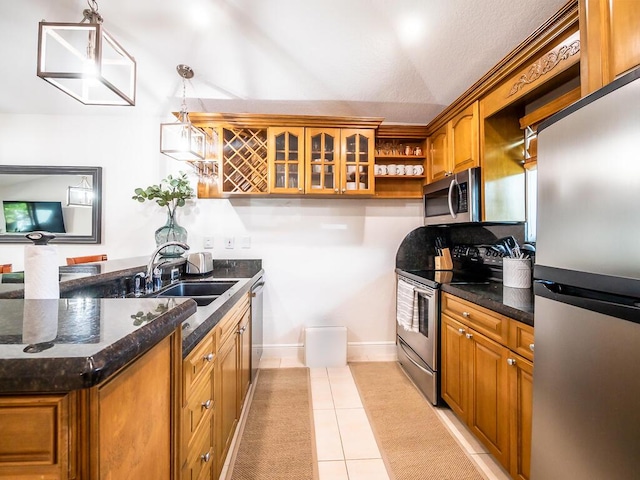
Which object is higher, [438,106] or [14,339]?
[438,106]

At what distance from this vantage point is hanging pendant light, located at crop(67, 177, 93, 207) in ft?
9.10

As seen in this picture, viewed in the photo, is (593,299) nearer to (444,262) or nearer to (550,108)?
(550,108)

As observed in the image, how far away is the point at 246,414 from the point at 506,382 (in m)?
1.58

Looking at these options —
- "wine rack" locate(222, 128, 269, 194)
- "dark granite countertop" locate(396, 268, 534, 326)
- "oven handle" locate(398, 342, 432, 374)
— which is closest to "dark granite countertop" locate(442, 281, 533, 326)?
"dark granite countertop" locate(396, 268, 534, 326)

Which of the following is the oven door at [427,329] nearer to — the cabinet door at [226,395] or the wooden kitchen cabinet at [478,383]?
the wooden kitchen cabinet at [478,383]

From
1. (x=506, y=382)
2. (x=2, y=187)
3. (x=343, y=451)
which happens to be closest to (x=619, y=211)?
(x=506, y=382)

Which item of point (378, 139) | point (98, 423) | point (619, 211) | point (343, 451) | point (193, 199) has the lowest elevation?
point (343, 451)

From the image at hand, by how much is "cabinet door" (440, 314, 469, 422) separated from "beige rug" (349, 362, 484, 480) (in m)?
0.17

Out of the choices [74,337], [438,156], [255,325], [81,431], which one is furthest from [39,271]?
[438,156]

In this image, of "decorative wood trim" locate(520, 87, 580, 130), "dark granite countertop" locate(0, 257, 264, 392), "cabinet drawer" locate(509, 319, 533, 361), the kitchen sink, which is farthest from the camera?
the kitchen sink

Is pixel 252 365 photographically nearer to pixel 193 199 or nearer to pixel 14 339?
pixel 193 199

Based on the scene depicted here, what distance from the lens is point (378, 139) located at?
9.59ft

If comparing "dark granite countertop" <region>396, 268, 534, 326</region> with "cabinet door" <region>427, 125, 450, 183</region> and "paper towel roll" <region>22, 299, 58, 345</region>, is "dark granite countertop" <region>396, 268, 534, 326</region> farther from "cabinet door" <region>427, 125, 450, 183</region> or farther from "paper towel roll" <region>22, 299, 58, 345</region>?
"paper towel roll" <region>22, 299, 58, 345</region>

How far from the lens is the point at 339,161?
2.57m
